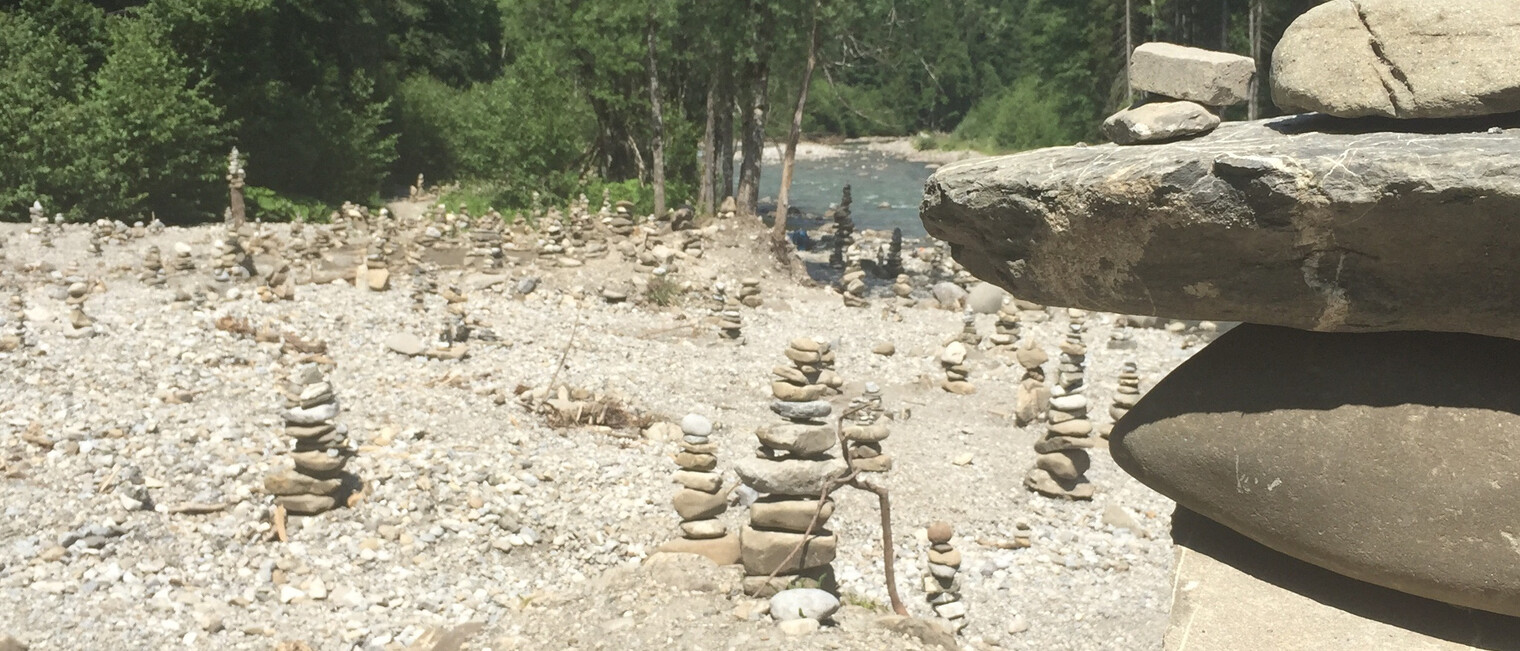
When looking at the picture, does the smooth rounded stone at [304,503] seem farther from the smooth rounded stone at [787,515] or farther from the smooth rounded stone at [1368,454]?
the smooth rounded stone at [1368,454]

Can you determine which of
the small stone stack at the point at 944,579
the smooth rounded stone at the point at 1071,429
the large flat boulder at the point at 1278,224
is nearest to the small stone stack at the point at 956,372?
the smooth rounded stone at the point at 1071,429

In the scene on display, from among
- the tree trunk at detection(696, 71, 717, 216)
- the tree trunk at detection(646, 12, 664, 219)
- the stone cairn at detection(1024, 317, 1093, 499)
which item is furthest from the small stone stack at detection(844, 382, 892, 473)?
the tree trunk at detection(696, 71, 717, 216)

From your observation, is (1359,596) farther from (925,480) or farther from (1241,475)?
(925,480)

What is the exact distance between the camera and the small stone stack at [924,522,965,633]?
372 inches

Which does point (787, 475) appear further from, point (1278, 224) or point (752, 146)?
point (752, 146)

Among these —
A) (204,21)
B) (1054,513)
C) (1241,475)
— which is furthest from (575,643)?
Answer: (204,21)

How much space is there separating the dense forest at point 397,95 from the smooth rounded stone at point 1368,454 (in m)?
20.0

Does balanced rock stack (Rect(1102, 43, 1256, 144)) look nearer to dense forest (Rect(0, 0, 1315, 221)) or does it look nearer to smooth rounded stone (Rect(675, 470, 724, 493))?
smooth rounded stone (Rect(675, 470, 724, 493))

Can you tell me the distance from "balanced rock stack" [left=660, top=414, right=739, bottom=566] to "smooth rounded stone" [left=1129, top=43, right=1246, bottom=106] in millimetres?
5030

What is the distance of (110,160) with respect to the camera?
2567 cm

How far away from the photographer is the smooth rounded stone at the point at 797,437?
8688 mm

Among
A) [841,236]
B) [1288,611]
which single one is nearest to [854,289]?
[841,236]

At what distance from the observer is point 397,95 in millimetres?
38906

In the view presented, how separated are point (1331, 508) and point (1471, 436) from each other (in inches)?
21.9
